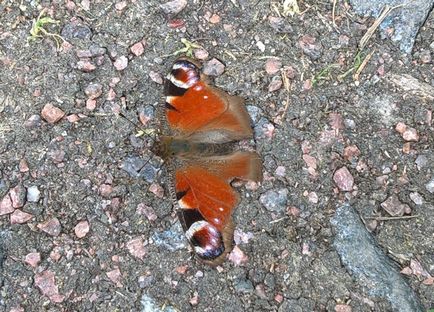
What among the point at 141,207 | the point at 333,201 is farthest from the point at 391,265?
A: the point at 141,207

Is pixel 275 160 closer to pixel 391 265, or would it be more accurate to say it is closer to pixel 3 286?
pixel 391 265

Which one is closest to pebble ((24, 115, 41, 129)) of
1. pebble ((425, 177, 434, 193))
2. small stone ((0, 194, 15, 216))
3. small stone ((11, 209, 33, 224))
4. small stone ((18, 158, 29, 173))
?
small stone ((18, 158, 29, 173))

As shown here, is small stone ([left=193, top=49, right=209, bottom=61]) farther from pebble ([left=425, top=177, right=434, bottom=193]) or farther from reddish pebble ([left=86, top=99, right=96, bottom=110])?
pebble ([left=425, top=177, right=434, bottom=193])

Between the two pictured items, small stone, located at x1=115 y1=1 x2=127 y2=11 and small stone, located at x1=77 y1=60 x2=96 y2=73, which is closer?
small stone, located at x1=77 y1=60 x2=96 y2=73

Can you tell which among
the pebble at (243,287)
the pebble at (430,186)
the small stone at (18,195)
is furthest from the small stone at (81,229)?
the pebble at (430,186)

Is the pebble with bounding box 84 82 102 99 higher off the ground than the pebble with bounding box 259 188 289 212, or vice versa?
the pebble with bounding box 84 82 102 99

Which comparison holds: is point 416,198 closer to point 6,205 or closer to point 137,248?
point 137,248
